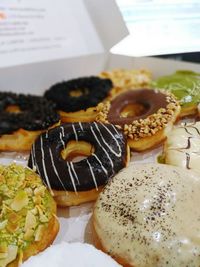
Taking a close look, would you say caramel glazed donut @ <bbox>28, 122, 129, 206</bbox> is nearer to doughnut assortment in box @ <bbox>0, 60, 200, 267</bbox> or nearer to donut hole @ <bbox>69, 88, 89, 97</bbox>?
doughnut assortment in box @ <bbox>0, 60, 200, 267</bbox>

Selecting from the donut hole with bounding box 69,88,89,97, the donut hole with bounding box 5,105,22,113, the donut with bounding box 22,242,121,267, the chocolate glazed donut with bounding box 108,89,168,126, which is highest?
the donut hole with bounding box 5,105,22,113

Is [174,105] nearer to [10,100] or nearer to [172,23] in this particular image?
[172,23]

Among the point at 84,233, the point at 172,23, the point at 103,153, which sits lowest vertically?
the point at 84,233

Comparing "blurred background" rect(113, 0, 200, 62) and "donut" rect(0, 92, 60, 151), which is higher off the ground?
"blurred background" rect(113, 0, 200, 62)

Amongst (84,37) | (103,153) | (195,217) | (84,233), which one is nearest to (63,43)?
(84,37)

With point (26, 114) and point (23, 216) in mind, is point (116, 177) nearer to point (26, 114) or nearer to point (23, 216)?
point (23, 216)

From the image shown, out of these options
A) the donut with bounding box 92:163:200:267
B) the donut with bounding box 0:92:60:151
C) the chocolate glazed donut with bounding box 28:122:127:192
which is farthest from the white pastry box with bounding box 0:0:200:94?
the donut with bounding box 92:163:200:267
